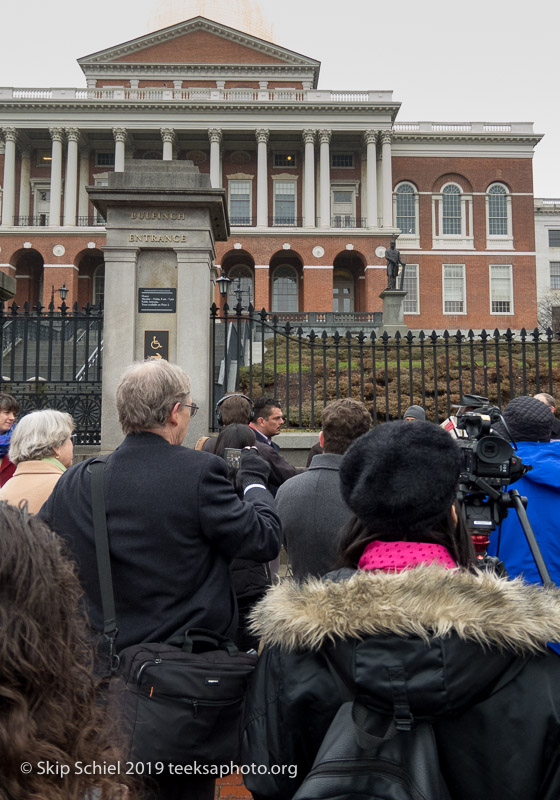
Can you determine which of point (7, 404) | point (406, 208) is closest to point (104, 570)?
point (7, 404)

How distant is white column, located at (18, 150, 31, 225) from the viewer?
153 ft

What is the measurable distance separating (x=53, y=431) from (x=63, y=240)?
147 ft

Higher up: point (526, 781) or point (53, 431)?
point (53, 431)

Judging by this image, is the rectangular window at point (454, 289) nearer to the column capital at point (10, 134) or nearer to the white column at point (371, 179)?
the white column at point (371, 179)

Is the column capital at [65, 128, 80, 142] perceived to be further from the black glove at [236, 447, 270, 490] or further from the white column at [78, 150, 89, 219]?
the black glove at [236, 447, 270, 490]

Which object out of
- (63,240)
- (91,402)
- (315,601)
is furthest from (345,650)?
(63,240)

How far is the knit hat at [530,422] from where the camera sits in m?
3.22

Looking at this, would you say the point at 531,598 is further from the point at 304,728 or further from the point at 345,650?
the point at 304,728

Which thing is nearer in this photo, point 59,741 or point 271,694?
point 59,741

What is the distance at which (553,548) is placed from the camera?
2908 millimetres

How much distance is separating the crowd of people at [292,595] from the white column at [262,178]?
1738 inches

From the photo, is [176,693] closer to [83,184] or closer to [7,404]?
[7,404]

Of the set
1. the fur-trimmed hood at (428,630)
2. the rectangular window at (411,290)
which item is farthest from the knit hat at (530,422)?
the rectangular window at (411,290)

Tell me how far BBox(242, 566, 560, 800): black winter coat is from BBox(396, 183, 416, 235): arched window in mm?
49164
